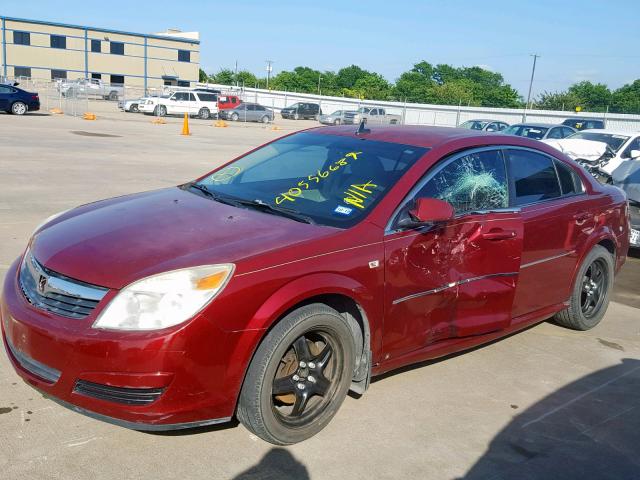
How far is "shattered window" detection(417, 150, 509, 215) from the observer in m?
4.16

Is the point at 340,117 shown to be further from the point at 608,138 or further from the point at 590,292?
the point at 590,292

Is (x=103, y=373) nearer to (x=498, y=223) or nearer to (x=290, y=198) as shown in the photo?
(x=290, y=198)

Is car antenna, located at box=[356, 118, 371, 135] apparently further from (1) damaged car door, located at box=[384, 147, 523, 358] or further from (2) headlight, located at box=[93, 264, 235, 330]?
(2) headlight, located at box=[93, 264, 235, 330]

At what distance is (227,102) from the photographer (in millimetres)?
42531

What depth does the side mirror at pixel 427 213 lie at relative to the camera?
372 cm

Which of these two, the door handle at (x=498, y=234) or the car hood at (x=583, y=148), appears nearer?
the door handle at (x=498, y=234)

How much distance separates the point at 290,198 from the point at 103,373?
166 cm

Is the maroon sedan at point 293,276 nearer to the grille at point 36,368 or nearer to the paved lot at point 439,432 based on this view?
the grille at point 36,368

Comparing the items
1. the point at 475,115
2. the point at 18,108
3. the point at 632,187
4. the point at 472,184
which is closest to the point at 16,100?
the point at 18,108

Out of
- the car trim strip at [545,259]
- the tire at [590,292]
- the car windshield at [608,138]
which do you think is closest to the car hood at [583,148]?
the car windshield at [608,138]

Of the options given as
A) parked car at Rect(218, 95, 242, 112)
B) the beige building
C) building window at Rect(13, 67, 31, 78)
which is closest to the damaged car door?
parked car at Rect(218, 95, 242, 112)

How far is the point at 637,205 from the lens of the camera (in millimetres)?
8641

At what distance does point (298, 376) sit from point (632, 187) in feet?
23.4

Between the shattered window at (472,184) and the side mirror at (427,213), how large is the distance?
0.74 ft
